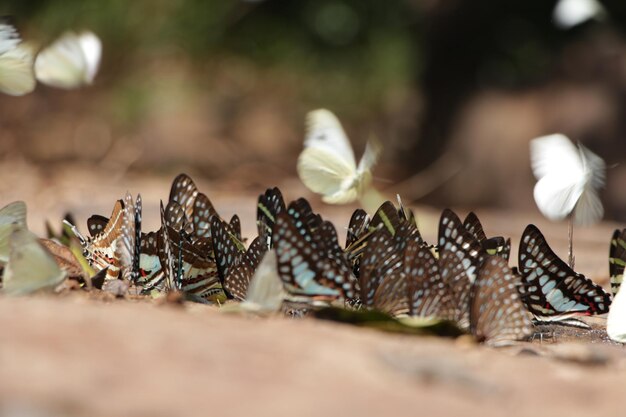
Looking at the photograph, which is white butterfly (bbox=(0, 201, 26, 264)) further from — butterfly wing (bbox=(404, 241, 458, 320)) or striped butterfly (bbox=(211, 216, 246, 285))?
butterfly wing (bbox=(404, 241, 458, 320))

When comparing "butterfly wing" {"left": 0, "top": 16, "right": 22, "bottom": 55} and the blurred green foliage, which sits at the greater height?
the blurred green foliage

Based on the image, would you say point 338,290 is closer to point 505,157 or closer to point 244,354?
point 244,354

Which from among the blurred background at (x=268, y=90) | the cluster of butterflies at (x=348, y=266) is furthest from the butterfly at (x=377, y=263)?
the blurred background at (x=268, y=90)

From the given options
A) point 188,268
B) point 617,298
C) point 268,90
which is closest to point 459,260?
point 617,298

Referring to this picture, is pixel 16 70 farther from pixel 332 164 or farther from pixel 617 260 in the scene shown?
pixel 617 260

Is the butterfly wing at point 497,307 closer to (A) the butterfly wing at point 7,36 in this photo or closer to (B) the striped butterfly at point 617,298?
(B) the striped butterfly at point 617,298

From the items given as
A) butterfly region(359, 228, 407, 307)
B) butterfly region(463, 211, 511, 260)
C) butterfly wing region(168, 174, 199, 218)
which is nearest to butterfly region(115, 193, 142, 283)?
butterfly wing region(168, 174, 199, 218)
